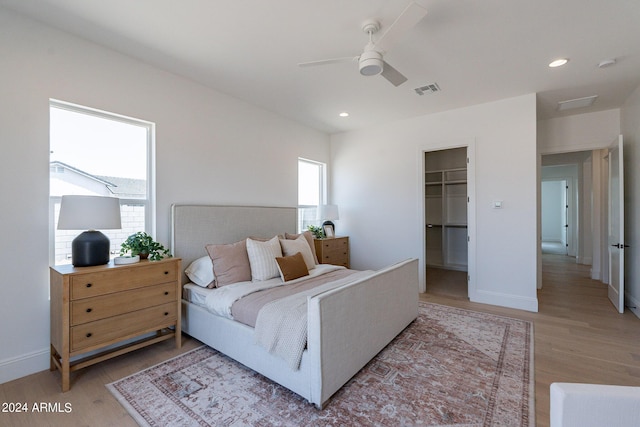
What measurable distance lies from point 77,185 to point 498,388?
376 centimetres

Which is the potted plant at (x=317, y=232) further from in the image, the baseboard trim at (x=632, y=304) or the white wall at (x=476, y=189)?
the baseboard trim at (x=632, y=304)

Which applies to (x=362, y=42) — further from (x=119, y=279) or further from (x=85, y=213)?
(x=119, y=279)

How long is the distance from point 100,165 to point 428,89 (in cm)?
363

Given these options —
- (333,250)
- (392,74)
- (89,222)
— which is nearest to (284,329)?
(89,222)

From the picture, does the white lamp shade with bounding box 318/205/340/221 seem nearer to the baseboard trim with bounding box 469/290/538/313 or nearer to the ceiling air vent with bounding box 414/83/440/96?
the ceiling air vent with bounding box 414/83/440/96

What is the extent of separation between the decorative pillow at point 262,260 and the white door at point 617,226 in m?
4.15

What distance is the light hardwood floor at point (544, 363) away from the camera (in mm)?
1787

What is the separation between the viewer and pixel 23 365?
7.18 feet

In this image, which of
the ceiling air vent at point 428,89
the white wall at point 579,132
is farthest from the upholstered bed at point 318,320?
the white wall at point 579,132

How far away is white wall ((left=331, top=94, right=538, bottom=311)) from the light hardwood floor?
49 cm

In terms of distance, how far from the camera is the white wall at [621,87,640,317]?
345 centimetres

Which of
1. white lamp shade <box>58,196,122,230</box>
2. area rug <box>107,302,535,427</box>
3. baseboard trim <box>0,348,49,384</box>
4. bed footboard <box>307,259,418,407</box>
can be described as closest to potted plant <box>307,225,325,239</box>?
bed footboard <box>307,259,418,407</box>

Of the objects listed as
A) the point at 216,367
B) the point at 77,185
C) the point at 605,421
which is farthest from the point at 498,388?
the point at 77,185

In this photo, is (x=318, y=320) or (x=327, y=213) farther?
(x=327, y=213)
